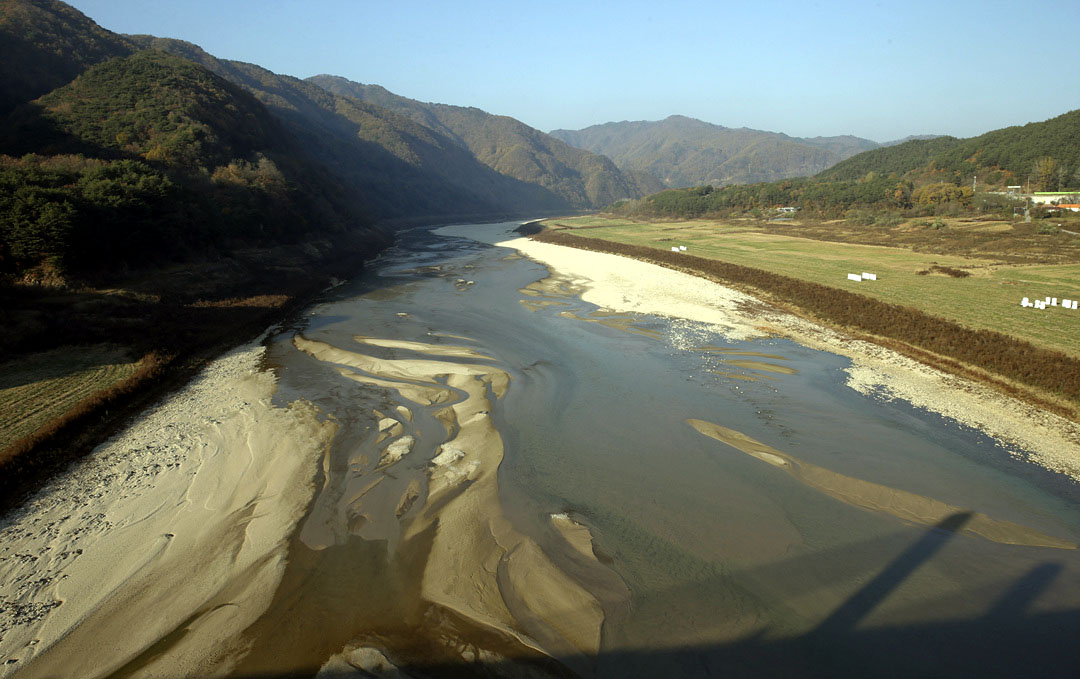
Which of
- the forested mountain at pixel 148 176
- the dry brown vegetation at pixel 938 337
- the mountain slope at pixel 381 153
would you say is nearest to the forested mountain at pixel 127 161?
the forested mountain at pixel 148 176

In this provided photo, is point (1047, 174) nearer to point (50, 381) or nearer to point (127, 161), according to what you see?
point (127, 161)

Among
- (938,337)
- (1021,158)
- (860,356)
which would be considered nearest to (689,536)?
(860,356)

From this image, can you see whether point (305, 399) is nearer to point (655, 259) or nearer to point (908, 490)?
point (908, 490)

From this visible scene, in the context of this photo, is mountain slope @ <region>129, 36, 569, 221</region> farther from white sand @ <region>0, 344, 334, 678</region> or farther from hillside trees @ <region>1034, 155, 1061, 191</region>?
hillside trees @ <region>1034, 155, 1061, 191</region>

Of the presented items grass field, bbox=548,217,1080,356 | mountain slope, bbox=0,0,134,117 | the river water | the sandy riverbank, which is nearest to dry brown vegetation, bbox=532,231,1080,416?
the sandy riverbank

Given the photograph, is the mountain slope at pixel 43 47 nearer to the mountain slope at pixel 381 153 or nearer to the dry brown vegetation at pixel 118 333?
the mountain slope at pixel 381 153
